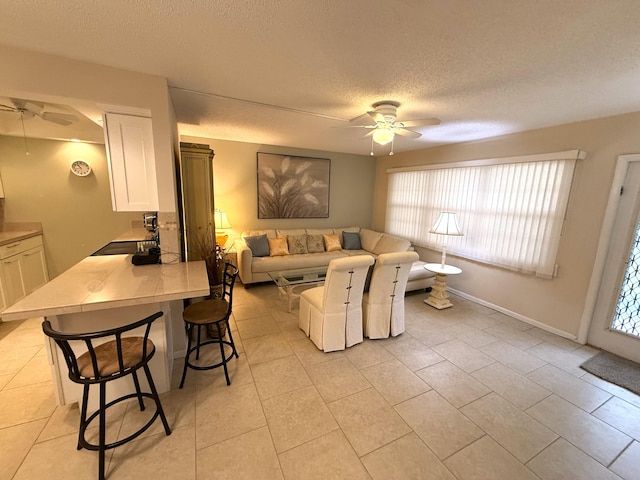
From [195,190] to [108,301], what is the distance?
1.37 meters

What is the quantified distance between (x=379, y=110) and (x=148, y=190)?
2.26m

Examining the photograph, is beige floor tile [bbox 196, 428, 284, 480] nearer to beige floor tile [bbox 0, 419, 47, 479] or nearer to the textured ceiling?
beige floor tile [bbox 0, 419, 47, 479]

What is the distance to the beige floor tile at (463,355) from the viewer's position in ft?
8.20

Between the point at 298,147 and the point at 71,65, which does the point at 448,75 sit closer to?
the point at 71,65

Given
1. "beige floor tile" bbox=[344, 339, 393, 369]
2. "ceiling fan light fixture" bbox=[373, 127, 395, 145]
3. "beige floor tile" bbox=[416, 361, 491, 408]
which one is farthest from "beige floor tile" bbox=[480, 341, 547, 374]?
"ceiling fan light fixture" bbox=[373, 127, 395, 145]

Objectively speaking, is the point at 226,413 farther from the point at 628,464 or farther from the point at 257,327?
the point at 628,464

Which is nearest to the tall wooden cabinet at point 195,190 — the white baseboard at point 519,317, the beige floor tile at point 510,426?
the beige floor tile at point 510,426

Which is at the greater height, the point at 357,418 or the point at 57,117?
the point at 57,117

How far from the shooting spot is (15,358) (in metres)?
2.37

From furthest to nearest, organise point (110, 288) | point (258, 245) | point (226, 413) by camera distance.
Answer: point (258, 245)
point (226, 413)
point (110, 288)

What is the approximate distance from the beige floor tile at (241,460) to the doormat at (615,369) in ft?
9.93

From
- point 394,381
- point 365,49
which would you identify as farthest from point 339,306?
point 365,49

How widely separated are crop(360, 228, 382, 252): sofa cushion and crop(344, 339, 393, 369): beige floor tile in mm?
2667

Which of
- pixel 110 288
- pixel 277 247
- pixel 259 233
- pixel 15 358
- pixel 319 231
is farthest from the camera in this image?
pixel 319 231
